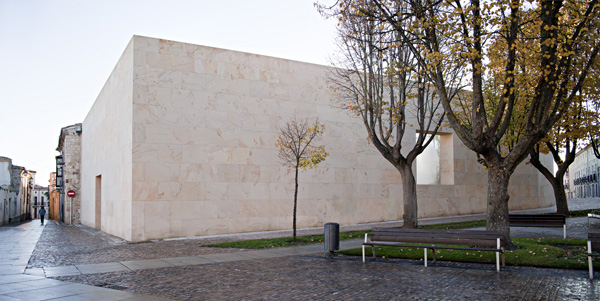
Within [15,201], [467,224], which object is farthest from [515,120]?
[15,201]

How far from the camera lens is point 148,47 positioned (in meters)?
17.6

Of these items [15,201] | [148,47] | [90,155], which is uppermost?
[148,47]

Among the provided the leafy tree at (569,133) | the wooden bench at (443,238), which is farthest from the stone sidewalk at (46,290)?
the leafy tree at (569,133)

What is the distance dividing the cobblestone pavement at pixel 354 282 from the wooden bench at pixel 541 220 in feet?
23.0

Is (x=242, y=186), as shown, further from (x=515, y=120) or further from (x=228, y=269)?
(x=515, y=120)

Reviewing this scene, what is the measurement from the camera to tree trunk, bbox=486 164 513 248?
37.1ft

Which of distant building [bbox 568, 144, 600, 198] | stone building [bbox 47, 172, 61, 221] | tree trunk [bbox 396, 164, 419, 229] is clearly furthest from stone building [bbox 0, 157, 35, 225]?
distant building [bbox 568, 144, 600, 198]

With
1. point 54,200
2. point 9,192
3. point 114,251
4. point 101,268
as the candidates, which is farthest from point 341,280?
point 54,200

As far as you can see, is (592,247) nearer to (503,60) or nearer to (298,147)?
(503,60)

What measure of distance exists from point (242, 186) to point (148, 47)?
6.85 m

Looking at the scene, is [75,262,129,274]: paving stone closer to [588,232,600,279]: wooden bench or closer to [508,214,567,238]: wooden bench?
[588,232,600,279]: wooden bench

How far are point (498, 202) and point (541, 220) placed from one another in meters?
5.38

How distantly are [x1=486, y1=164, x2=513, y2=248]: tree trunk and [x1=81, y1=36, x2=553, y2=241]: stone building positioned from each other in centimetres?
1033

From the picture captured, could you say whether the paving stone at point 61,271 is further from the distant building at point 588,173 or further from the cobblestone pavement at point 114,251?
the distant building at point 588,173
